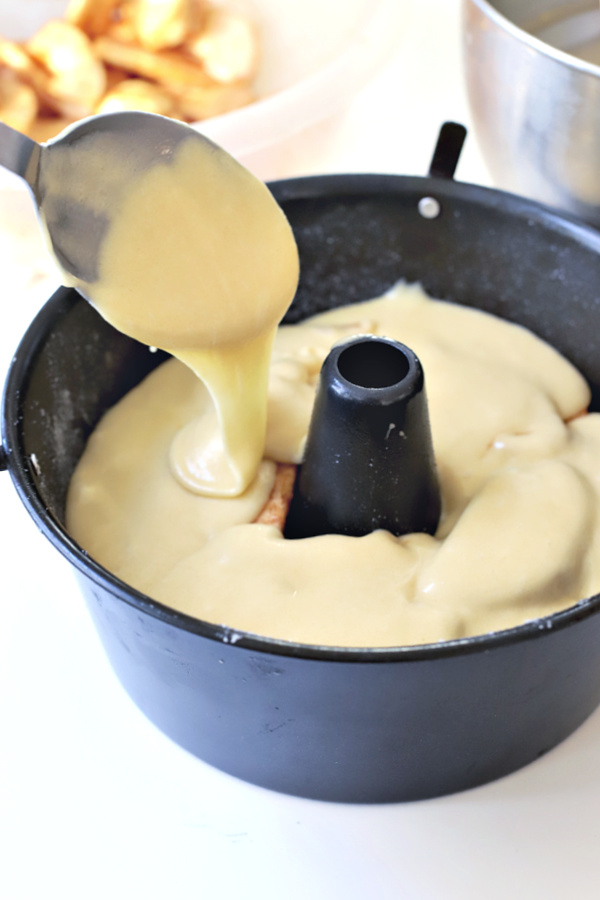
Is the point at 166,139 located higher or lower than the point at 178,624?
higher

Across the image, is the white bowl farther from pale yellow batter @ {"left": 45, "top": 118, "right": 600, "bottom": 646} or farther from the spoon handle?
the spoon handle

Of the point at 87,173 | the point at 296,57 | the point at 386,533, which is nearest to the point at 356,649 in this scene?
the point at 386,533

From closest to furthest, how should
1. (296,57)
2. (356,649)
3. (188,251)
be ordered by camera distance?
(356,649)
(188,251)
(296,57)

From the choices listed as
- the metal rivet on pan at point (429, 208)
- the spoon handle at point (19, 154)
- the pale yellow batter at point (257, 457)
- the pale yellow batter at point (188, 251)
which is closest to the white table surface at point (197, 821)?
the pale yellow batter at point (257, 457)

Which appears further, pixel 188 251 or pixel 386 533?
pixel 386 533

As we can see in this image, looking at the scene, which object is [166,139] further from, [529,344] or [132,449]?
[529,344]

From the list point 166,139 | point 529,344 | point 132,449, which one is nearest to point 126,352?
point 132,449

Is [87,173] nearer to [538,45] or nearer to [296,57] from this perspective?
[538,45]
